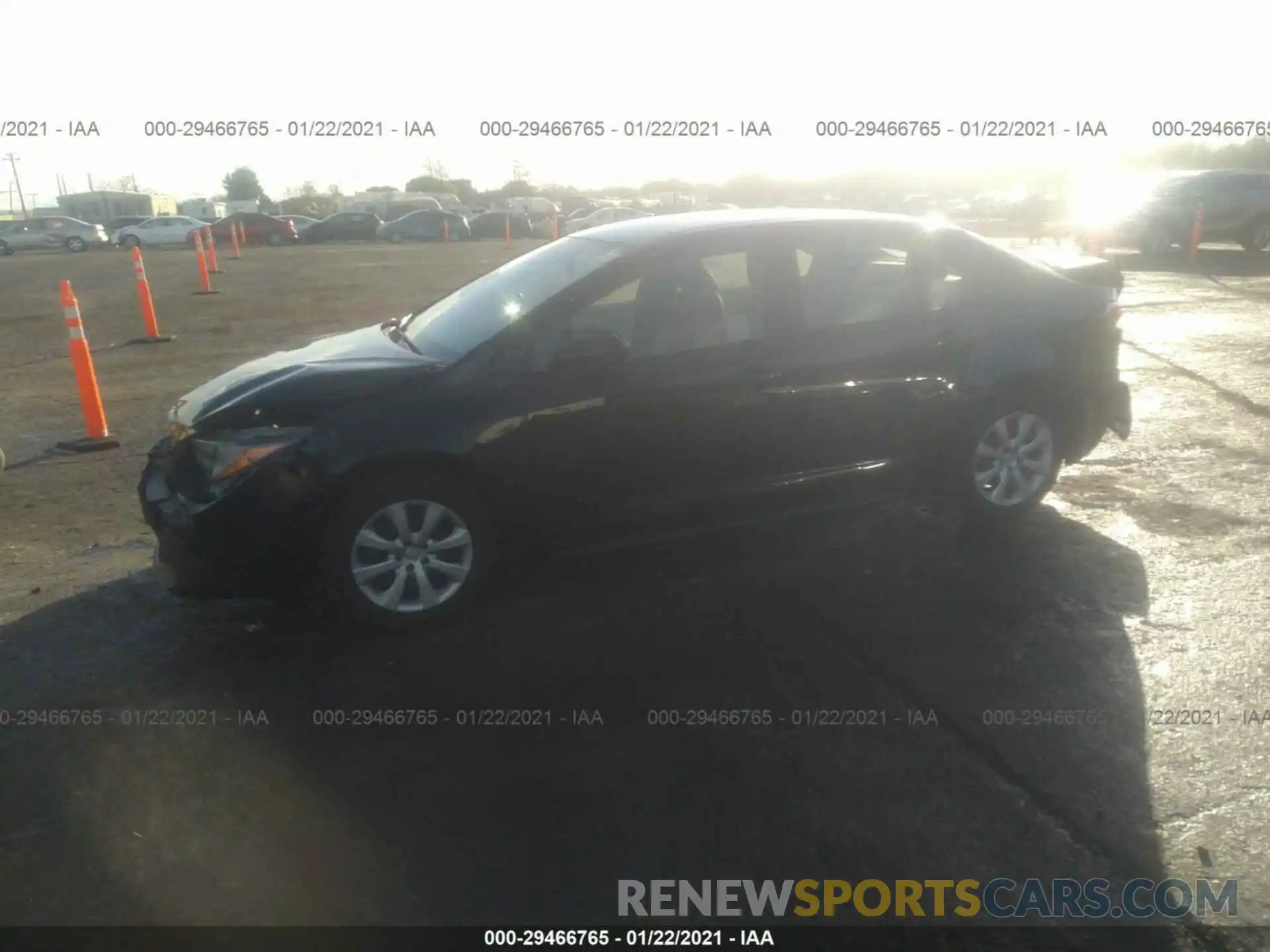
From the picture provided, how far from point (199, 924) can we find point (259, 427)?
1.99 m

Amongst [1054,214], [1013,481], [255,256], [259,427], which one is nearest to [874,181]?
[1054,214]

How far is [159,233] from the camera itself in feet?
133

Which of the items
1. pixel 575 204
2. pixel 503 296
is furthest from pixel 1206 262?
pixel 575 204

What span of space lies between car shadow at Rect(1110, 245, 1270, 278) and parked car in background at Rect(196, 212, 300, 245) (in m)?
31.5

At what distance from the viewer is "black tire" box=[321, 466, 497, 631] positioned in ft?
13.5

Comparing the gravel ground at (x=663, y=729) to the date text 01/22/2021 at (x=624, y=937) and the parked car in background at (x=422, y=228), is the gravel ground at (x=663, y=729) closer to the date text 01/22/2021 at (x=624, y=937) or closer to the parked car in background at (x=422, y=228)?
the date text 01/22/2021 at (x=624, y=937)

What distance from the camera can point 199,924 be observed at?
2.70 metres

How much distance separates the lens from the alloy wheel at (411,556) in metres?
4.18

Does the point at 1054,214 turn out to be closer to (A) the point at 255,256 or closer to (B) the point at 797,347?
(A) the point at 255,256

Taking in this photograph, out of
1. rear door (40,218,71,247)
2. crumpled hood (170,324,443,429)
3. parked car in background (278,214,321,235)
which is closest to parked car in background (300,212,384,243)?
parked car in background (278,214,321,235)

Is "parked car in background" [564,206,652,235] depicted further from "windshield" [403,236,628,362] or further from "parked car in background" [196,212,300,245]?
"windshield" [403,236,628,362]

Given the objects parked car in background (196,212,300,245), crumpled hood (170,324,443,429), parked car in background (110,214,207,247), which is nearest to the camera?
crumpled hood (170,324,443,429)

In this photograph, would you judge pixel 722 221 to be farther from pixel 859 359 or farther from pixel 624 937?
pixel 624 937

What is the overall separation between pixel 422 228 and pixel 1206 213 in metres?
28.3
